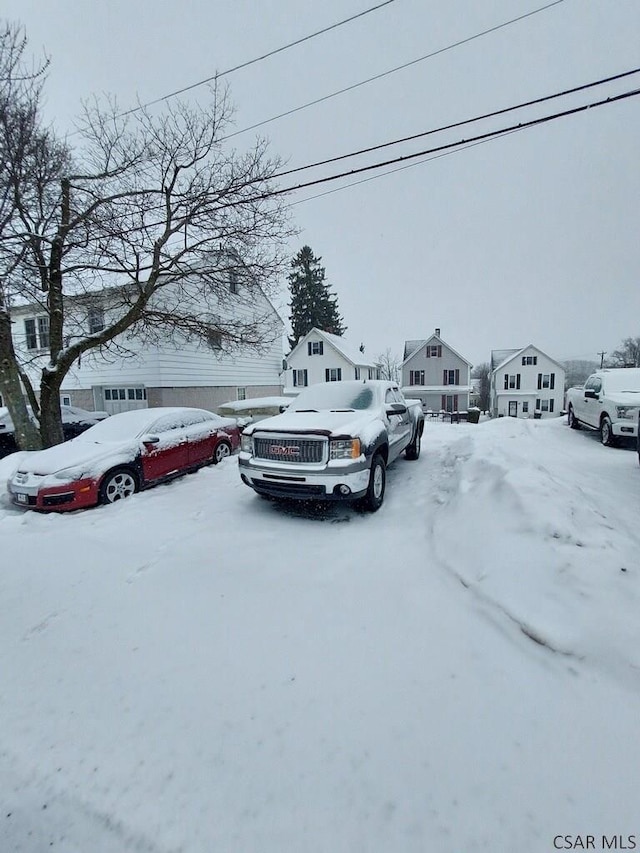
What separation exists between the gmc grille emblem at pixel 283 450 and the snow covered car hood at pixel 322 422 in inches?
8.9

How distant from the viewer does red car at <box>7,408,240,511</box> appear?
18.1 feet

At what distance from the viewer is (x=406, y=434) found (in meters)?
6.99

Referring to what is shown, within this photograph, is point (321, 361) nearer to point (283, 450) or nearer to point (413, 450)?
point (413, 450)

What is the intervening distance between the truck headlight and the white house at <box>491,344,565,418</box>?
41320mm

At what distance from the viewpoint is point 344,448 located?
4750 millimetres

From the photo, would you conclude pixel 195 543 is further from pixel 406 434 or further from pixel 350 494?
pixel 406 434

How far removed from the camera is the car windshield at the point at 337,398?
6.18 metres

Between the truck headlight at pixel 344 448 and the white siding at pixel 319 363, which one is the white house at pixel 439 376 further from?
the truck headlight at pixel 344 448

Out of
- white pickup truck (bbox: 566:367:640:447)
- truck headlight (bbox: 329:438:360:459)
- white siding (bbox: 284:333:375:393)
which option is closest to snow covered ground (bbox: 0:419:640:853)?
truck headlight (bbox: 329:438:360:459)

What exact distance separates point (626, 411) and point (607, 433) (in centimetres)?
66

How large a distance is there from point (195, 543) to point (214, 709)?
2249 mm

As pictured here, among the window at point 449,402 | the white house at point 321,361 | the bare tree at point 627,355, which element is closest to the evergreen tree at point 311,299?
the white house at point 321,361

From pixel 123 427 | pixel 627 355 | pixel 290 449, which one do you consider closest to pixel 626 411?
pixel 290 449

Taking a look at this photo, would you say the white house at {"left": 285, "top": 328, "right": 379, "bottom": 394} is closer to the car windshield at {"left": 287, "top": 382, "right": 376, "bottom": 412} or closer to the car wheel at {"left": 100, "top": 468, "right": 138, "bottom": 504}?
the car windshield at {"left": 287, "top": 382, "right": 376, "bottom": 412}
